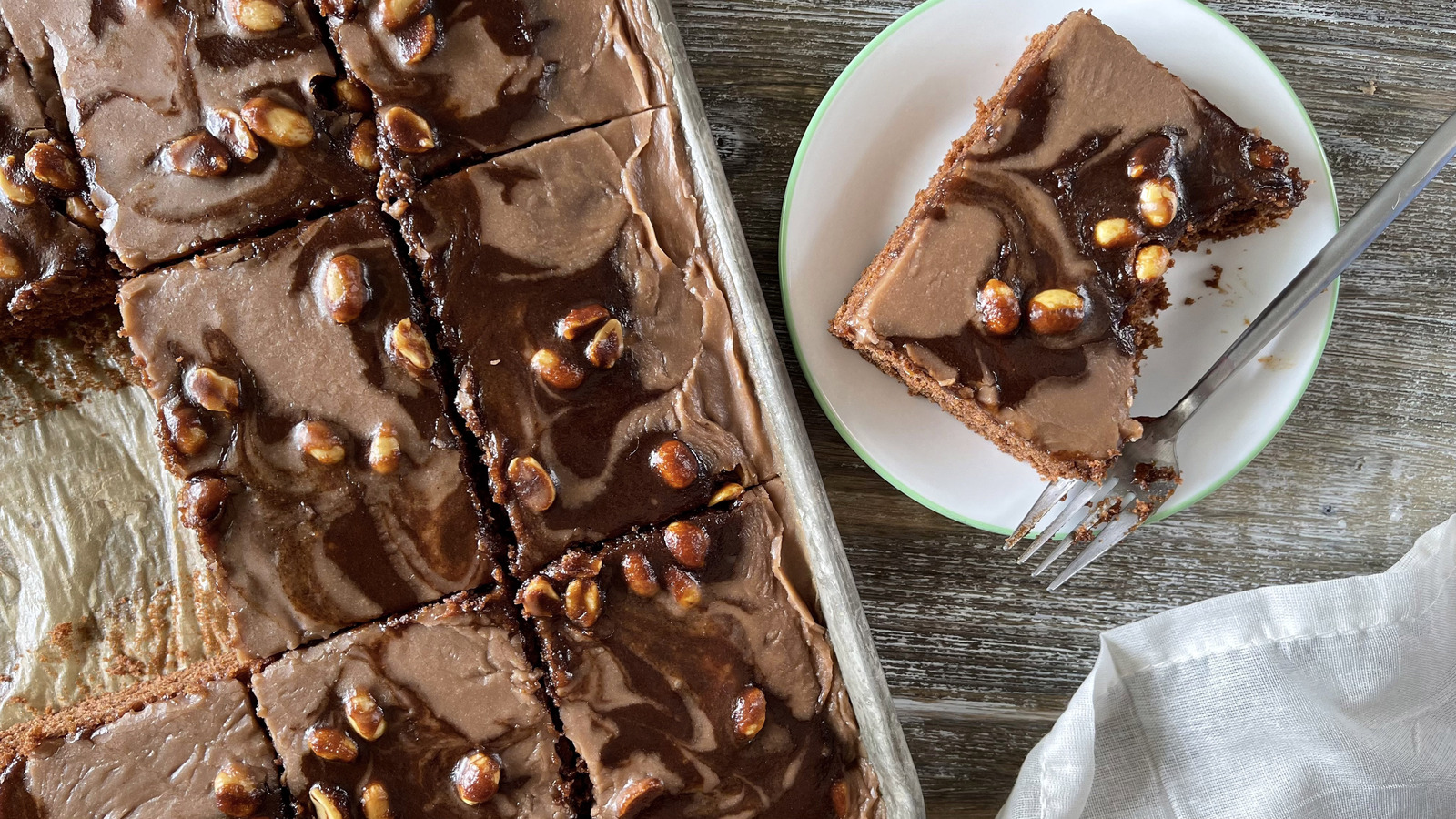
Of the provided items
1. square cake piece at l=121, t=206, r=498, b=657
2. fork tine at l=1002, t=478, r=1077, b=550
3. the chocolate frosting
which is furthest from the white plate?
the chocolate frosting

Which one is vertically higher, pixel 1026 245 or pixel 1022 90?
pixel 1022 90

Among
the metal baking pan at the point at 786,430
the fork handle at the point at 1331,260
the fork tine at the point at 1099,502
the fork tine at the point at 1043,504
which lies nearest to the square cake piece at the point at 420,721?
the metal baking pan at the point at 786,430

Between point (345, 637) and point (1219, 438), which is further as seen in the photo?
point (1219, 438)

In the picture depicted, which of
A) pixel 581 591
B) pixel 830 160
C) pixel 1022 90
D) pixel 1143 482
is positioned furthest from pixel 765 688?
pixel 1022 90

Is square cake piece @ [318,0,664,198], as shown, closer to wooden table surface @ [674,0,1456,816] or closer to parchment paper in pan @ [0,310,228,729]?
wooden table surface @ [674,0,1456,816]

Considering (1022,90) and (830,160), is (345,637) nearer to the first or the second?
(830,160)

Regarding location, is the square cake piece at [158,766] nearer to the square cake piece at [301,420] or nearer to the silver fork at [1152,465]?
the square cake piece at [301,420]

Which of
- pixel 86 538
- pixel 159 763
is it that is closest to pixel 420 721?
pixel 159 763
